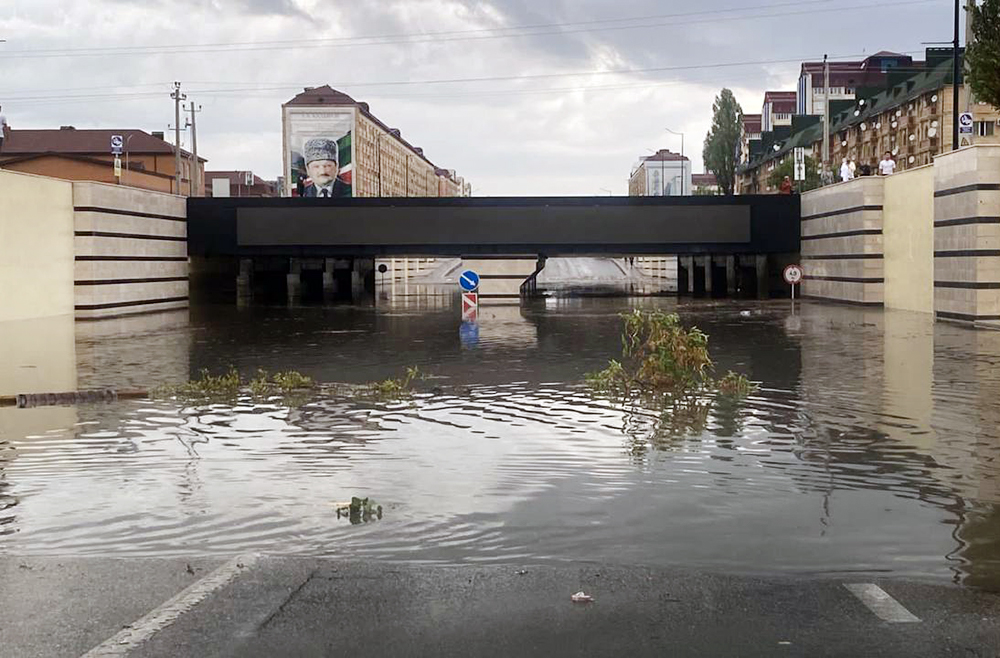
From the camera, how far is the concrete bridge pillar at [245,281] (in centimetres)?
5984

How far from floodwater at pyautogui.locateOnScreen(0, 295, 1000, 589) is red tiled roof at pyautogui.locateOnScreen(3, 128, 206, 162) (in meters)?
86.2

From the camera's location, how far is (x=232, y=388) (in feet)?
56.1

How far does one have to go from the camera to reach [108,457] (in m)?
11.1

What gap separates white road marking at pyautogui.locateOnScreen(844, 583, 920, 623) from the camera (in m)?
5.97

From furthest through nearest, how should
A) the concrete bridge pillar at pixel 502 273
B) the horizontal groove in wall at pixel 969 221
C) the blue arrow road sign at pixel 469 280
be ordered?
the concrete bridge pillar at pixel 502 273 → the blue arrow road sign at pixel 469 280 → the horizontal groove in wall at pixel 969 221

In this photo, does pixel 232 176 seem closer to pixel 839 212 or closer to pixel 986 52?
pixel 839 212

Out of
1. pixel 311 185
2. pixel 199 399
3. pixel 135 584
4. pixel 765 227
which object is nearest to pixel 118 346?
pixel 199 399

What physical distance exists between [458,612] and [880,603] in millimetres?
2314

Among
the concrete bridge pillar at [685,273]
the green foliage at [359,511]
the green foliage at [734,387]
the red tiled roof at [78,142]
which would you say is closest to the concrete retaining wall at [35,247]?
the green foliage at [734,387]

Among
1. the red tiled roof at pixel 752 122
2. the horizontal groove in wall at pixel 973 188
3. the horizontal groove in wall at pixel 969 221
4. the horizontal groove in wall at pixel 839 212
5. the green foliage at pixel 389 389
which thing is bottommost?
the green foliage at pixel 389 389

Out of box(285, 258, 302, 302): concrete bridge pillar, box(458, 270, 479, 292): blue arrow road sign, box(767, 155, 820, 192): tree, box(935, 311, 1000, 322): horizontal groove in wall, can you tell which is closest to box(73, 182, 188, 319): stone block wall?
box(285, 258, 302, 302): concrete bridge pillar

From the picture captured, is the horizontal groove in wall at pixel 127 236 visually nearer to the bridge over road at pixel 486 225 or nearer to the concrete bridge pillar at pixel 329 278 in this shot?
the bridge over road at pixel 486 225

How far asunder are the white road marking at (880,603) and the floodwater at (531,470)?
Result: 1.48 ft

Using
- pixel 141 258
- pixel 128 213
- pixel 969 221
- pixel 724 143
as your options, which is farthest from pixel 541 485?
pixel 724 143
